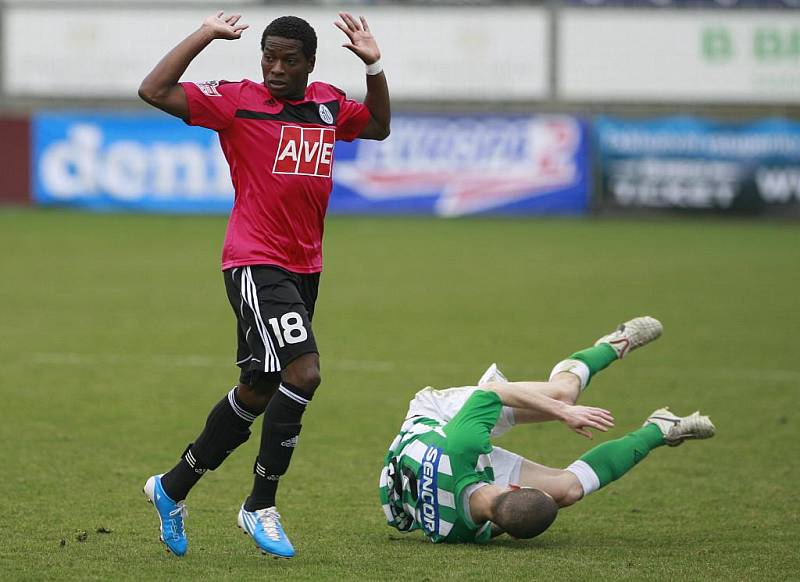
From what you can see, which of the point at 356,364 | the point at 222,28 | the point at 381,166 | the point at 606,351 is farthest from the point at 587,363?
the point at 381,166

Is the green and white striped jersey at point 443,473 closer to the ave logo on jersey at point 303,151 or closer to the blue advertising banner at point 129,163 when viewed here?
the ave logo on jersey at point 303,151

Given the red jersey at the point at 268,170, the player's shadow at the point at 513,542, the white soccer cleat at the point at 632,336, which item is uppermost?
the red jersey at the point at 268,170

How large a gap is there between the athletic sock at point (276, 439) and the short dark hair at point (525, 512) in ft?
3.01

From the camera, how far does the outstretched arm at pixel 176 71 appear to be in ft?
18.1

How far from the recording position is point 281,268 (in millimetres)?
5715

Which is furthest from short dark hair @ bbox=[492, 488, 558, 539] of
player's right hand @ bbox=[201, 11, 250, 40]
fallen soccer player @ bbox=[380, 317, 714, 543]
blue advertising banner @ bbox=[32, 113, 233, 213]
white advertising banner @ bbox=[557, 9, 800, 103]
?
white advertising banner @ bbox=[557, 9, 800, 103]

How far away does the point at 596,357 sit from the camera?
6812mm

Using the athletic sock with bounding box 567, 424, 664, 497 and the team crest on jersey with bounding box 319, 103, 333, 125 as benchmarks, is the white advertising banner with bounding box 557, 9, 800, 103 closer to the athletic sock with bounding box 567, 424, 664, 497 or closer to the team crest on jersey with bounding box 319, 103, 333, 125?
the athletic sock with bounding box 567, 424, 664, 497

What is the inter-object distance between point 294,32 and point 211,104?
0.47 metres

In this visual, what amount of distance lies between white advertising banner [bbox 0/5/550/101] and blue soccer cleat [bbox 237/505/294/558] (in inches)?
1172

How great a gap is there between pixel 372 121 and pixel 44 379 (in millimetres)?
5017

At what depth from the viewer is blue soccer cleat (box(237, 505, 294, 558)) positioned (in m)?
5.53

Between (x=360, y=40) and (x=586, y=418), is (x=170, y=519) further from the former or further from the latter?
(x=360, y=40)

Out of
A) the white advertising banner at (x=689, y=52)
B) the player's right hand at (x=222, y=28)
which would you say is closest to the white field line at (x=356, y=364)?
the player's right hand at (x=222, y=28)
